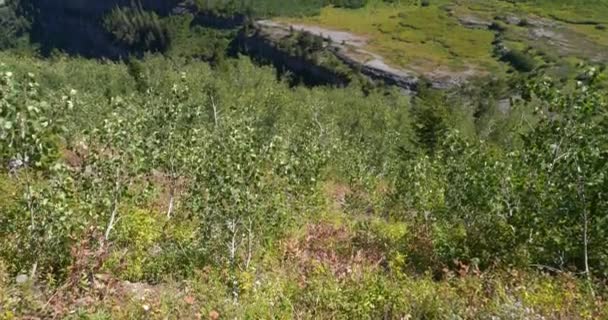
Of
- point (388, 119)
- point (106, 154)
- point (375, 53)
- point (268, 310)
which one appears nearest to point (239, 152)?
point (106, 154)

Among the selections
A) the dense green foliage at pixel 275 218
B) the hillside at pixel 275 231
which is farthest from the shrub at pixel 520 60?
the dense green foliage at pixel 275 218

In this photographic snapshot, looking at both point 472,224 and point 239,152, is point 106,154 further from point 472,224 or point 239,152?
point 472,224

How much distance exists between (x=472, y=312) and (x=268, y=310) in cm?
426

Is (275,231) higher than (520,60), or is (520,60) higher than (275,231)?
(275,231)

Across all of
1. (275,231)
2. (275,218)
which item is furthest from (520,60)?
(275,218)

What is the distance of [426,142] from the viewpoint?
217 ft

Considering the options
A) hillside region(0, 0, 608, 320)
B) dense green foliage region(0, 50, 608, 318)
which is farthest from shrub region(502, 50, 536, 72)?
dense green foliage region(0, 50, 608, 318)

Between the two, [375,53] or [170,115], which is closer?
[170,115]

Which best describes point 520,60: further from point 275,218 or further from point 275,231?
point 275,218

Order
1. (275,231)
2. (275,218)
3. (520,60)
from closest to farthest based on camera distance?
(275,218), (275,231), (520,60)

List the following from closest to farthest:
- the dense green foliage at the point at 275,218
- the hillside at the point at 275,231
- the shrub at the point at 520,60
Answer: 1. the hillside at the point at 275,231
2. the dense green foliage at the point at 275,218
3. the shrub at the point at 520,60

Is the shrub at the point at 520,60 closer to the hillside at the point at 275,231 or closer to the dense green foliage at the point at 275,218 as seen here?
the hillside at the point at 275,231

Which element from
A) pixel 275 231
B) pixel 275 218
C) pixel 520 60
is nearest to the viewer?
pixel 275 218

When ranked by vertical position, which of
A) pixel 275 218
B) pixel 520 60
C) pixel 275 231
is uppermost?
pixel 275 218
